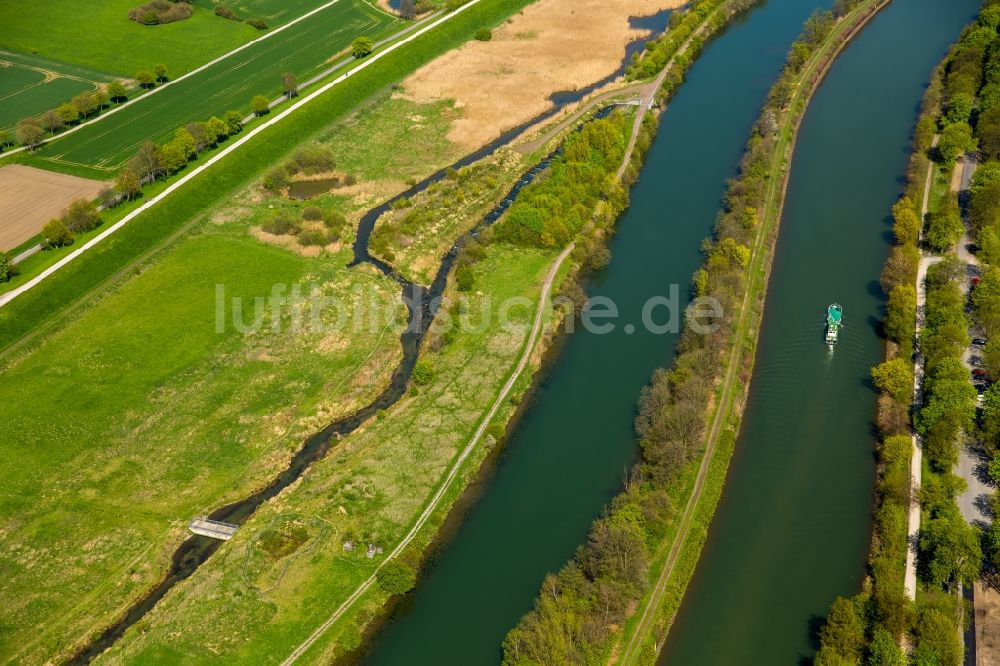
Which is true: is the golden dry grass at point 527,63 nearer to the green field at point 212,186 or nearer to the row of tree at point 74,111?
the green field at point 212,186

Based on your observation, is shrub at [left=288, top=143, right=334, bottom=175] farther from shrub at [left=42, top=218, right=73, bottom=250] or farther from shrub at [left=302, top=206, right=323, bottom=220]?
shrub at [left=42, top=218, right=73, bottom=250]

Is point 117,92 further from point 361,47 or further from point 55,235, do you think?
point 55,235

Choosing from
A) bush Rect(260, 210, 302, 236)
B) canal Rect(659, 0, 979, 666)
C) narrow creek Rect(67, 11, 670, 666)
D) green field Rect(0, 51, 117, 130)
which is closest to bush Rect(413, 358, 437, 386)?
narrow creek Rect(67, 11, 670, 666)

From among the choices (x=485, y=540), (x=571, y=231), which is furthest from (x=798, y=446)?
(x=571, y=231)

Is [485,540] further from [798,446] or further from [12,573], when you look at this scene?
[12,573]

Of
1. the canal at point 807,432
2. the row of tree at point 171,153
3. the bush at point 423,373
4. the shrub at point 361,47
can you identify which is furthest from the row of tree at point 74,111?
the canal at point 807,432

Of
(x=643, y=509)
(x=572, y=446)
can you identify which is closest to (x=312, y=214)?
(x=572, y=446)
